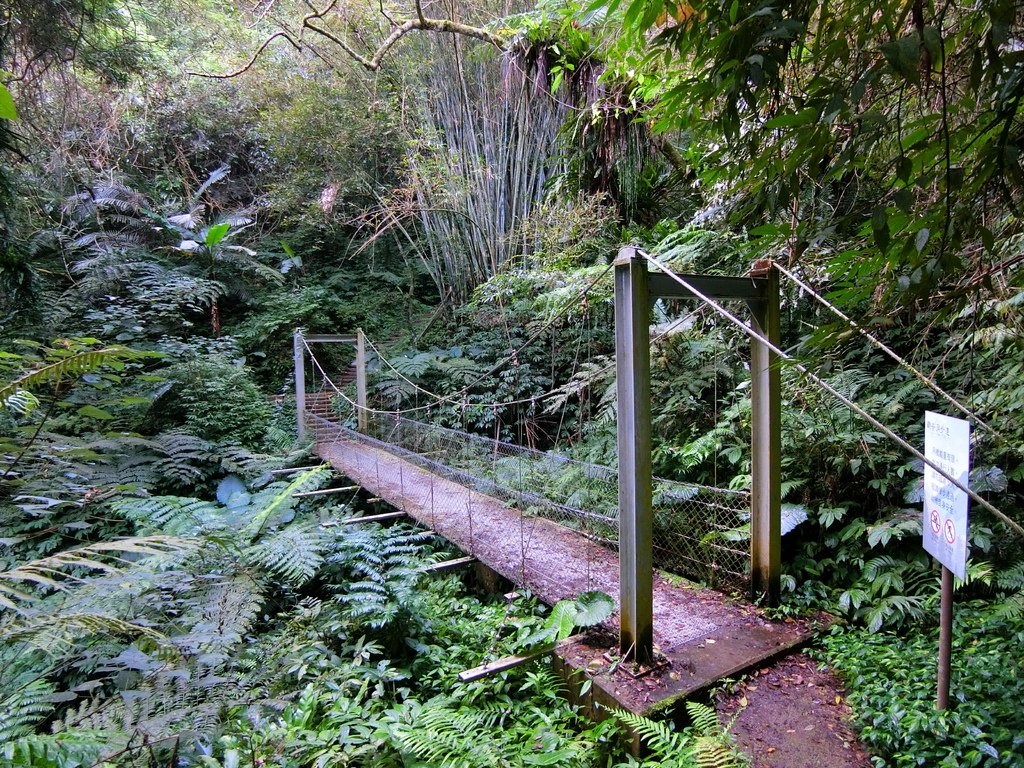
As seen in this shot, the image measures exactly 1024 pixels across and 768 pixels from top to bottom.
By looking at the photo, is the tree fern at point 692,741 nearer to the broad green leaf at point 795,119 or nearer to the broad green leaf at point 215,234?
the broad green leaf at point 795,119

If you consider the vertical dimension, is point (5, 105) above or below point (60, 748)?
above

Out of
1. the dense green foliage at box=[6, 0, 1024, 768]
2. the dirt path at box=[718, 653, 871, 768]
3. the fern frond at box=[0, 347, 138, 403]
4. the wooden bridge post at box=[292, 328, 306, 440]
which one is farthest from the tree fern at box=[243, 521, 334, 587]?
the wooden bridge post at box=[292, 328, 306, 440]

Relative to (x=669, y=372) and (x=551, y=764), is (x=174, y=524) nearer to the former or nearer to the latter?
(x=551, y=764)

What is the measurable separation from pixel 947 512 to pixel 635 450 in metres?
0.89

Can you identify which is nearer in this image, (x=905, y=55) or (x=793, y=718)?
(x=905, y=55)

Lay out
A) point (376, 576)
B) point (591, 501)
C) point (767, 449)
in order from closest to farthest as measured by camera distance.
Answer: point (767, 449)
point (376, 576)
point (591, 501)

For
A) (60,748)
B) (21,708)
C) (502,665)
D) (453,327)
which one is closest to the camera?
(60,748)

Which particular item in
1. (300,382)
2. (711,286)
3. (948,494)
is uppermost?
(711,286)

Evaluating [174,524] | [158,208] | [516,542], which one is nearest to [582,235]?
[516,542]

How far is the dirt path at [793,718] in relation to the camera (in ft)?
5.06

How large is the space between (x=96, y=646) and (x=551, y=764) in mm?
1665

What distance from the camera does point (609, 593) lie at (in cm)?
239

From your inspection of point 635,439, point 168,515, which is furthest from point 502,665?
point 168,515

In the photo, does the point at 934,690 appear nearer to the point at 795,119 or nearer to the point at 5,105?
the point at 795,119
